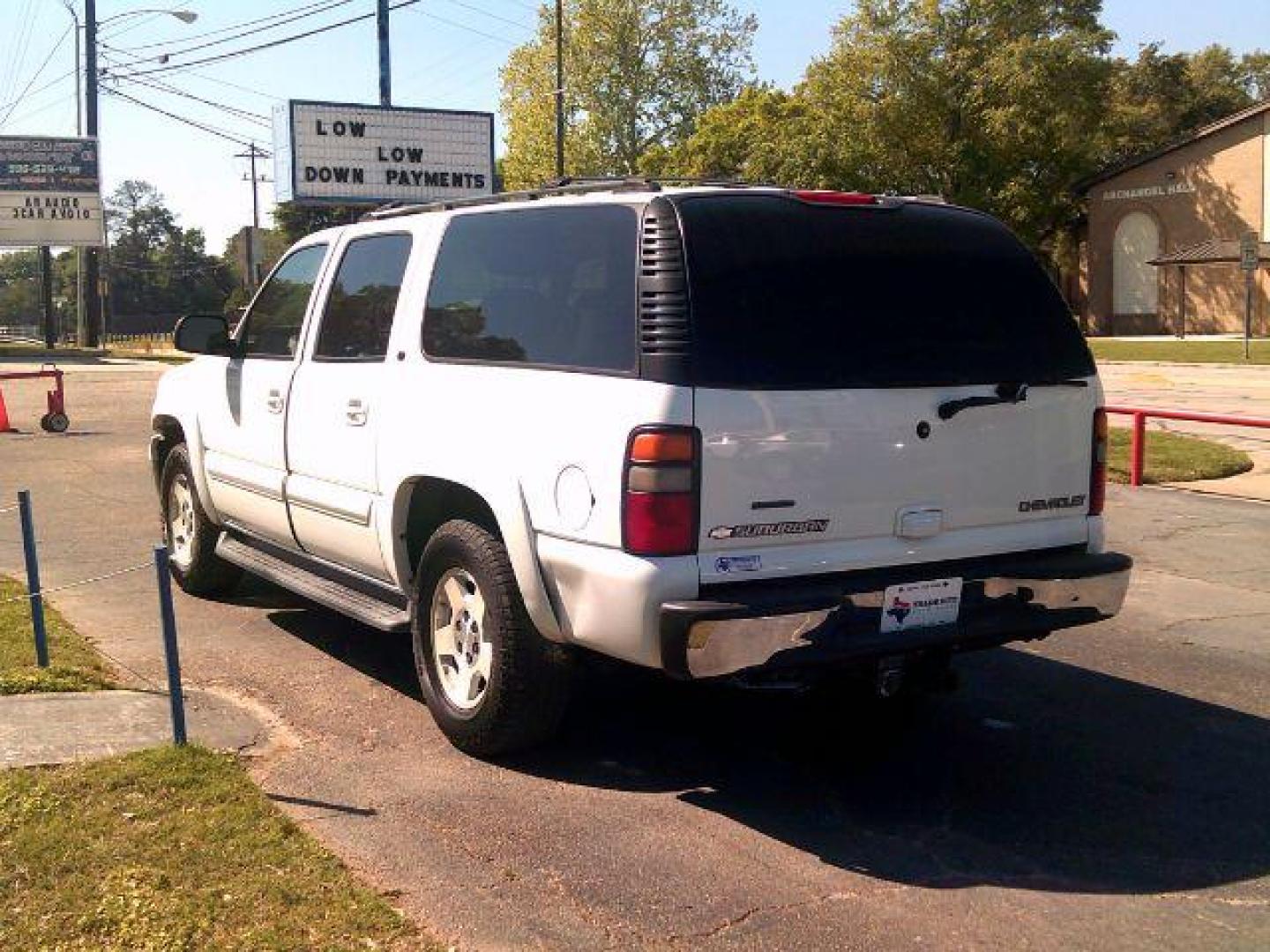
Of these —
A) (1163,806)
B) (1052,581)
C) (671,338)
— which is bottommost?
(1163,806)

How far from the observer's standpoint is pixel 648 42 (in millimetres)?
68438

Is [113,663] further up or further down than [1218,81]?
further down

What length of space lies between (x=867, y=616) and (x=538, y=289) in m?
1.71

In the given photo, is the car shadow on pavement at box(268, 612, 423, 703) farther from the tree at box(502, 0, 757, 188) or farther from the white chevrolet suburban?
the tree at box(502, 0, 757, 188)

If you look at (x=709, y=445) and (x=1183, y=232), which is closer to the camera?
(x=709, y=445)

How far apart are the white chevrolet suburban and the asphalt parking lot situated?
1.44 feet

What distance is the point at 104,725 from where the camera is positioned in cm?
532

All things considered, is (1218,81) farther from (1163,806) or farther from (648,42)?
(1163,806)

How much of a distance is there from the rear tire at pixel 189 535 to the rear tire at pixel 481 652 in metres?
2.68

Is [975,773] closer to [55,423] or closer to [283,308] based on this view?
[283,308]

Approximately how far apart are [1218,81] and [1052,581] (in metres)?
80.9

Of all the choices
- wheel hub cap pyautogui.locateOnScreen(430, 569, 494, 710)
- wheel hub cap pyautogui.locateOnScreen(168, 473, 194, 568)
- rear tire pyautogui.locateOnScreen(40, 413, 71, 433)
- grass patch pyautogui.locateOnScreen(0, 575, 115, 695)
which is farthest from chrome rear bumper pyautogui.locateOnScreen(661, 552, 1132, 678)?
rear tire pyautogui.locateOnScreen(40, 413, 71, 433)

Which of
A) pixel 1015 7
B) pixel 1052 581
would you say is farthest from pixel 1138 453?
pixel 1015 7

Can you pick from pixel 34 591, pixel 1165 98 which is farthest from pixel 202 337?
pixel 1165 98
